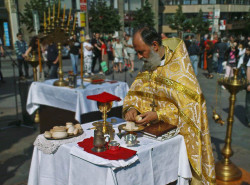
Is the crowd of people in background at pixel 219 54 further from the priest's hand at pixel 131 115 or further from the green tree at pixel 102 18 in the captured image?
the green tree at pixel 102 18

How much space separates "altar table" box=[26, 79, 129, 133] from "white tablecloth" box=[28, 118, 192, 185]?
7.95 ft

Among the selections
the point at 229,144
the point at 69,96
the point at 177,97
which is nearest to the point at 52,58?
the point at 69,96

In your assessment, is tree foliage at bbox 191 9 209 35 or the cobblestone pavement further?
tree foliage at bbox 191 9 209 35

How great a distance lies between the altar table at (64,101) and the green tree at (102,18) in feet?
83.9

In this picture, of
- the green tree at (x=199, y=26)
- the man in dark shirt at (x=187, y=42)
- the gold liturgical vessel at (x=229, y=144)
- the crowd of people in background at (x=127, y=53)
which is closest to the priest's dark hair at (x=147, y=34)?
the gold liturgical vessel at (x=229, y=144)

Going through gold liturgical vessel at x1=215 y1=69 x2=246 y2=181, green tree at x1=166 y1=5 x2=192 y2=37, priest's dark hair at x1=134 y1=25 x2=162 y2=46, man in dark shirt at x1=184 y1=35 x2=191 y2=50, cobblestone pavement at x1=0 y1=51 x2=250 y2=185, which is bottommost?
cobblestone pavement at x1=0 y1=51 x2=250 y2=185

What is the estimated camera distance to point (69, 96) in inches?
218

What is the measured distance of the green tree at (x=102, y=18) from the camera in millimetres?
30625

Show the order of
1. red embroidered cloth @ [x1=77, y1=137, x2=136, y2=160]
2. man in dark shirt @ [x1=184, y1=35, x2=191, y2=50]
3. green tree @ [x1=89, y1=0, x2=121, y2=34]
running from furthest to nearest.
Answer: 1. green tree @ [x1=89, y1=0, x2=121, y2=34]
2. man in dark shirt @ [x1=184, y1=35, x2=191, y2=50]
3. red embroidered cloth @ [x1=77, y1=137, x2=136, y2=160]

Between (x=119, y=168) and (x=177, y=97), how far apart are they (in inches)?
35.4

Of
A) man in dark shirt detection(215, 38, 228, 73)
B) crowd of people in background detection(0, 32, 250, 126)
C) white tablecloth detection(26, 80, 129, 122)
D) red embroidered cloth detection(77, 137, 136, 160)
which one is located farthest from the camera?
man in dark shirt detection(215, 38, 228, 73)

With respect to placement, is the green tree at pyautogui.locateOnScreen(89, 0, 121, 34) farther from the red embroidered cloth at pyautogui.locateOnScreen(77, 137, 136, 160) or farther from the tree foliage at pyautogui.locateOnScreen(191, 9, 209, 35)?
the red embroidered cloth at pyautogui.locateOnScreen(77, 137, 136, 160)

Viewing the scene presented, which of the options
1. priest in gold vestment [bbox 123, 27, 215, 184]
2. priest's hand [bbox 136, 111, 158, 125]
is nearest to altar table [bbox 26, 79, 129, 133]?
priest in gold vestment [bbox 123, 27, 215, 184]

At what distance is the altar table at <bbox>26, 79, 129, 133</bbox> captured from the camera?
17.6ft
